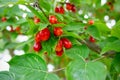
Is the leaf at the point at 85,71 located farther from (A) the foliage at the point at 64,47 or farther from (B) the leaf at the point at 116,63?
(B) the leaf at the point at 116,63

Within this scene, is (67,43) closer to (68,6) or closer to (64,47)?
(64,47)

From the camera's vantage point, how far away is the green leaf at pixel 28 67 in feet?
4.60

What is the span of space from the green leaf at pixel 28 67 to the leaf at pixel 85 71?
13 cm

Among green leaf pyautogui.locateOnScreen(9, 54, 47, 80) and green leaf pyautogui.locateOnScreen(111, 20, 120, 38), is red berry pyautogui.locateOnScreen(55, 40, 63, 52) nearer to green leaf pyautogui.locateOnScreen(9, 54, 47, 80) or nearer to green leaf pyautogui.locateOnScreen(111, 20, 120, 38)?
green leaf pyautogui.locateOnScreen(9, 54, 47, 80)

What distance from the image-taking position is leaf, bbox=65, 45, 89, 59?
1532mm

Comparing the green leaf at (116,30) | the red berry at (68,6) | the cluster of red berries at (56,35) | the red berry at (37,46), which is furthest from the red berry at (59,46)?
the red berry at (68,6)

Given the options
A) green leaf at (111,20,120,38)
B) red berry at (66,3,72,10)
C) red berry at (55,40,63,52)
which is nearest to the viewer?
green leaf at (111,20,120,38)

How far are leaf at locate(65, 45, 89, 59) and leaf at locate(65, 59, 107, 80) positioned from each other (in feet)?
0.29

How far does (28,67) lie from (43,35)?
195mm

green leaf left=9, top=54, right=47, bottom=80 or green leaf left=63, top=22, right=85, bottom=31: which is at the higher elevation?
green leaf left=63, top=22, right=85, bottom=31

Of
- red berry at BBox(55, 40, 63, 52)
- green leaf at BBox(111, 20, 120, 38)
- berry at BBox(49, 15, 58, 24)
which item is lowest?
red berry at BBox(55, 40, 63, 52)

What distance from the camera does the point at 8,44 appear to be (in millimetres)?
2879

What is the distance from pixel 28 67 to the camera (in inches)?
57.6

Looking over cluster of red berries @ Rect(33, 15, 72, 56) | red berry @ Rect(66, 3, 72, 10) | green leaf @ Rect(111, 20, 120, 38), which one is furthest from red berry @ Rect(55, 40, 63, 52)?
red berry @ Rect(66, 3, 72, 10)
